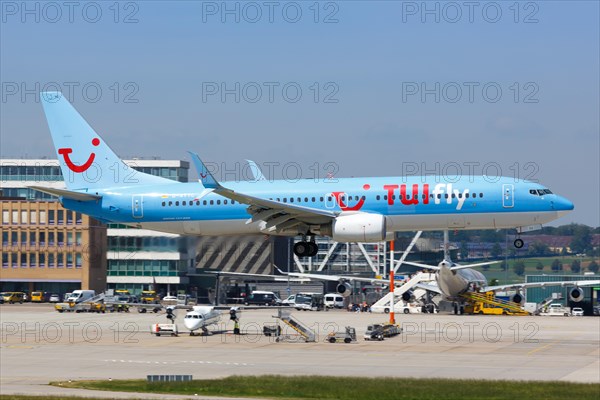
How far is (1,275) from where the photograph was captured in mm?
133625

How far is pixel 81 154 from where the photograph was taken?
8188 cm

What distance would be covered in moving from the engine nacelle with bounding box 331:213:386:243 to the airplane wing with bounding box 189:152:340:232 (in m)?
1.12

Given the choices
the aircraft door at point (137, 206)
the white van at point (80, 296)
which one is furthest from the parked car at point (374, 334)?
the white van at point (80, 296)

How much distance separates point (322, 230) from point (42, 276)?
69.8 meters

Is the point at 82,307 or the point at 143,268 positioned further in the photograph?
the point at 143,268

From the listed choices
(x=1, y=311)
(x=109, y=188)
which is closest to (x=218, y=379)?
(x=109, y=188)

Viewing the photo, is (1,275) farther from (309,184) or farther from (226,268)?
(309,184)

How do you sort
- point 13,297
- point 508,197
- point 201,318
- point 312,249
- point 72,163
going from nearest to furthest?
point 508,197
point 312,249
point 72,163
point 201,318
point 13,297

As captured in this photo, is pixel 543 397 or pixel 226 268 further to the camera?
pixel 226 268

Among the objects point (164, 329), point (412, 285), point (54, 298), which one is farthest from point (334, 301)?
point (164, 329)

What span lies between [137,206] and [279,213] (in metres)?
10.7

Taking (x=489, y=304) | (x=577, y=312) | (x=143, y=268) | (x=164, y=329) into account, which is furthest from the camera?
(x=143, y=268)

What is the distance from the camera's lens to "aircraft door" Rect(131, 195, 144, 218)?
7612 cm

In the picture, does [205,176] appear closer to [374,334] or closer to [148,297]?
[374,334]
